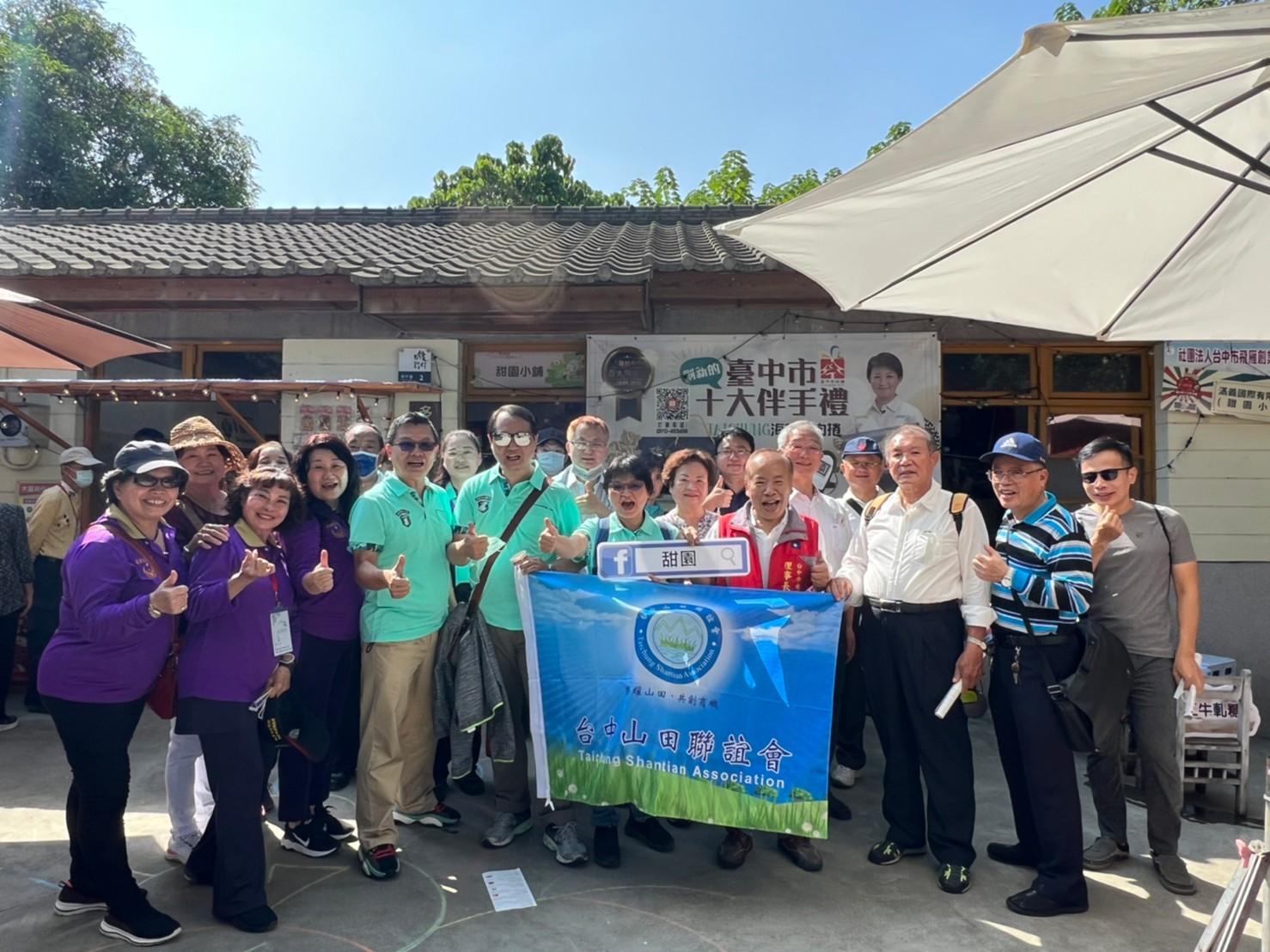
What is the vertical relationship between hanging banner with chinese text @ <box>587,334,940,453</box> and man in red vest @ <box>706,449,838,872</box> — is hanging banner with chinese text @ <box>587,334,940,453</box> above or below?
above

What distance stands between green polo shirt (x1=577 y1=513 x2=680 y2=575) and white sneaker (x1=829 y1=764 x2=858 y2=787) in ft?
6.45

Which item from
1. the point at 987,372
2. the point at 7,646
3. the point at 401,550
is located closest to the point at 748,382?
the point at 987,372

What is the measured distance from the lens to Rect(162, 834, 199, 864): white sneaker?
11.3 ft

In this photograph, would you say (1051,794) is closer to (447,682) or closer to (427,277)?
(447,682)

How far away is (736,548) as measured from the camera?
11.2 ft

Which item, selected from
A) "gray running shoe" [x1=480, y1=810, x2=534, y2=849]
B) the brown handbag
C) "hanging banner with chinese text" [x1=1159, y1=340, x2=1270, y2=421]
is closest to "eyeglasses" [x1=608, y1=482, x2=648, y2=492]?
"gray running shoe" [x1=480, y1=810, x2=534, y2=849]

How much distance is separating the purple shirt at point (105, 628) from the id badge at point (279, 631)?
336 millimetres

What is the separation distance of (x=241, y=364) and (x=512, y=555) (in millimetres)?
4641

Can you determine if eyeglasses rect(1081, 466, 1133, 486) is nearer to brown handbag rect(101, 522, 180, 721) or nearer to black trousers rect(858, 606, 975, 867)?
black trousers rect(858, 606, 975, 867)

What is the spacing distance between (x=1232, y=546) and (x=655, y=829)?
5137mm

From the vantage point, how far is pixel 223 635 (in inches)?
115

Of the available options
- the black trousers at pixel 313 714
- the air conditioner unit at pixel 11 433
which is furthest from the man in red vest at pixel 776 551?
the air conditioner unit at pixel 11 433

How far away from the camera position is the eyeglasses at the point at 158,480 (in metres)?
2.81

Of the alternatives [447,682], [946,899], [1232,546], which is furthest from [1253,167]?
[1232,546]
